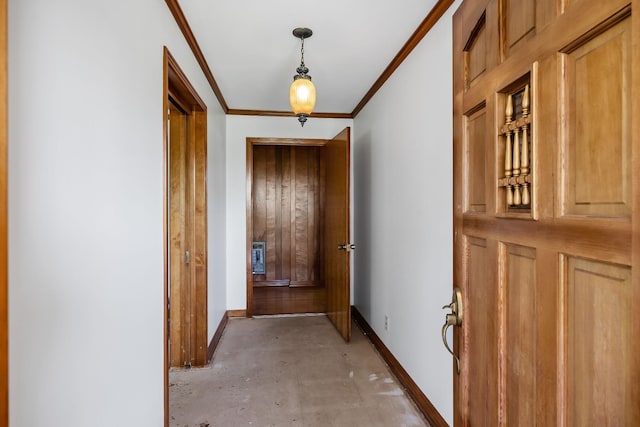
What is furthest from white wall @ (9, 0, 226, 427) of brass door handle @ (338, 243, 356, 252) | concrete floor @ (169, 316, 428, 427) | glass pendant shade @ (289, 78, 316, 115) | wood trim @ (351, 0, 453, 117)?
brass door handle @ (338, 243, 356, 252)

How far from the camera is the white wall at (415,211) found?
1.94 meters

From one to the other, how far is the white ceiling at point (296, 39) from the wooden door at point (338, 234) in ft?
2.14

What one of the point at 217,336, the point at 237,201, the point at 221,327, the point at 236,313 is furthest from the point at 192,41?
the point at 236,313

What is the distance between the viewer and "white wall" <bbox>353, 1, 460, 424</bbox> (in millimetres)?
1938

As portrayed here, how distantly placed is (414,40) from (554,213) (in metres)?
1.99

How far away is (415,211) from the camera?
235 centimetres

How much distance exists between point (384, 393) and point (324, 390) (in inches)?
16.3

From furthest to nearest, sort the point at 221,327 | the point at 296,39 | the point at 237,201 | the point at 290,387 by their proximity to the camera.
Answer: the point at 237,201
the point at 221,327
the point at 290,387
the point at 296,39

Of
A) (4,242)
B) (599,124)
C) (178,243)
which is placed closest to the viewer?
(599,124)

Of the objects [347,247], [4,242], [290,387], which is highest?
[4,242]

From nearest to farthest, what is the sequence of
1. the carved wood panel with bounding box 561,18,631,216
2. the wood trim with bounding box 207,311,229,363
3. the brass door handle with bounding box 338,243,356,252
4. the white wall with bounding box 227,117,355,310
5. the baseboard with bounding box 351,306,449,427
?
the carved wood panel with bounding box 561,18,631,216 → the baseboard with bounding box 351,306,449,427 → the wood trim with bounding box 207,311,229,363 → the brass door handle with bounding box 338,243,356,252 → the white wall with bounding box 227,117,355,310

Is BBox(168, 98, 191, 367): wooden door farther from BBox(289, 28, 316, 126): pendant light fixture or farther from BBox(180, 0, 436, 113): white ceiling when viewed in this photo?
BBox(289, 28, 316, 126): pendant light fixture

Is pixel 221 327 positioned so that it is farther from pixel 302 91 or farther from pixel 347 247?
pixel 302 91

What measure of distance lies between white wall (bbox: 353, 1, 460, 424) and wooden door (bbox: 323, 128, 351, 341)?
28cm
